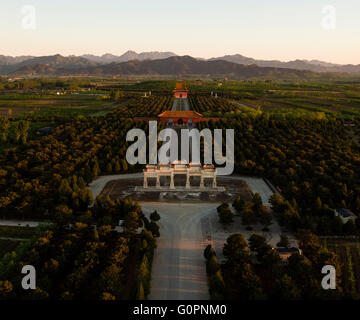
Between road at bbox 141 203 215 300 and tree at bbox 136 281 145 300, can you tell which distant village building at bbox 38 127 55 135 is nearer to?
road at bbox 141 203 215 300

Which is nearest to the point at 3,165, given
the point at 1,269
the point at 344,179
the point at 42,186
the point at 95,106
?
the point at 42,186

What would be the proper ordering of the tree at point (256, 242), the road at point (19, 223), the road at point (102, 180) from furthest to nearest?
the road at point (102, 180) → the road at point (19, 223) → the tree at point (256, 242)

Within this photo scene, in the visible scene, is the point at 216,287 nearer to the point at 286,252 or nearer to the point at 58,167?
the point at 286,252

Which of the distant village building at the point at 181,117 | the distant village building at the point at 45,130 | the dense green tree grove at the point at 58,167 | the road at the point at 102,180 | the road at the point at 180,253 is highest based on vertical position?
the distant village building at the point at 181,117

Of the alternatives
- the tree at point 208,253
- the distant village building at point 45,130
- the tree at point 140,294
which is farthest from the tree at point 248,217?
the distant village building at point 45,130

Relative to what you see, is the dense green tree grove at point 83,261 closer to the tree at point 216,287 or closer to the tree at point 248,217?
the tree at point 216,287

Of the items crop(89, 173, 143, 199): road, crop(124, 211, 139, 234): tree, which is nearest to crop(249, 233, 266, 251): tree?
crop(124, 211, 139, 234): tree
